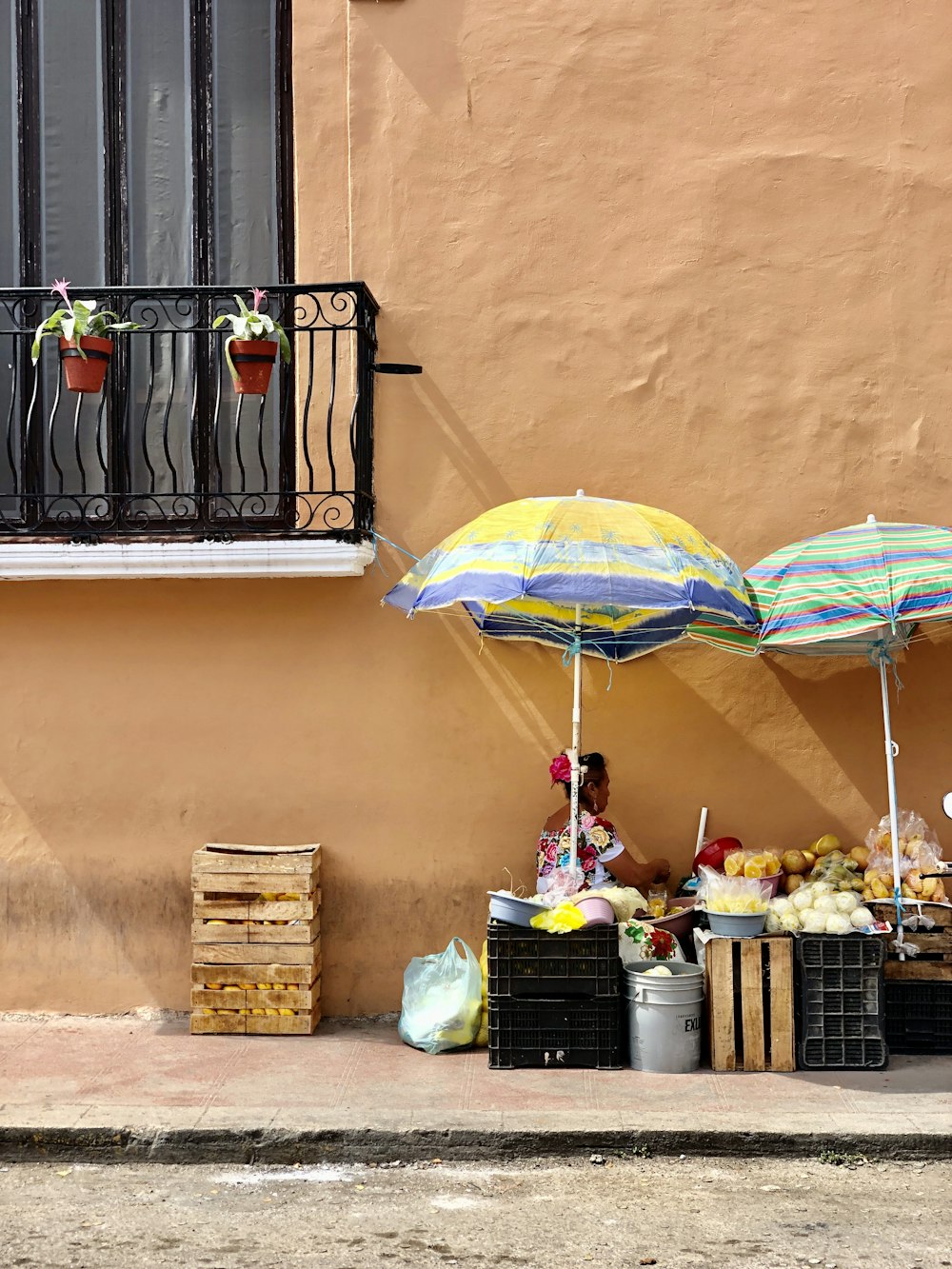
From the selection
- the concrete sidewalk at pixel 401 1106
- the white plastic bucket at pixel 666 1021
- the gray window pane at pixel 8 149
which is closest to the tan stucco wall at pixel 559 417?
the concrete sidewalk at pixel 401 1106

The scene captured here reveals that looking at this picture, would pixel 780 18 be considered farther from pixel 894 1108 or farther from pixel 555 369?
pixel 894 1108

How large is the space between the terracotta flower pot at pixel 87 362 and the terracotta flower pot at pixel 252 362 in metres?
0.67

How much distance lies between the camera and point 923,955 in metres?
6.95

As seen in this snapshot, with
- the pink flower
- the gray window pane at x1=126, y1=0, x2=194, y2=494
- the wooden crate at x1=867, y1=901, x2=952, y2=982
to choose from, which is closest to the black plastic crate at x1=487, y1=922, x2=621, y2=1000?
the wooden crate at x1=867, y1=901, x2=952, y2=982

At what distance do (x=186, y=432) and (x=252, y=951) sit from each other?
2.84 meters

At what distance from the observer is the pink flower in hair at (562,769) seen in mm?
7211

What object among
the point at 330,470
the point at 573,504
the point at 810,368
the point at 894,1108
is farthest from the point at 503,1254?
the point at 810,368

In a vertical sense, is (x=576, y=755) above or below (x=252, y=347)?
below

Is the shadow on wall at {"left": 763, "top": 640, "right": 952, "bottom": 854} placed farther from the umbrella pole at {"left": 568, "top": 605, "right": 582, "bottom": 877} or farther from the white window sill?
the white window sill

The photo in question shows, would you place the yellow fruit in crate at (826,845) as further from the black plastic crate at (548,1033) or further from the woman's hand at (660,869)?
the black plastic crate at (548,1033)

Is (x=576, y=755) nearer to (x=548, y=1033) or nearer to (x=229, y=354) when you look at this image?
(x=548, y=1033)

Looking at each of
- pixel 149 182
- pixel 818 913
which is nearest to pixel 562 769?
pixel 818 913

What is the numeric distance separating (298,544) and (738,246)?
9.10 ft

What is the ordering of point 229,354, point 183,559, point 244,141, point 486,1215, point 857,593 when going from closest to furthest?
point 486,1215 → point 857,593 → point 229,354 → point 183,559 → point 244,141
